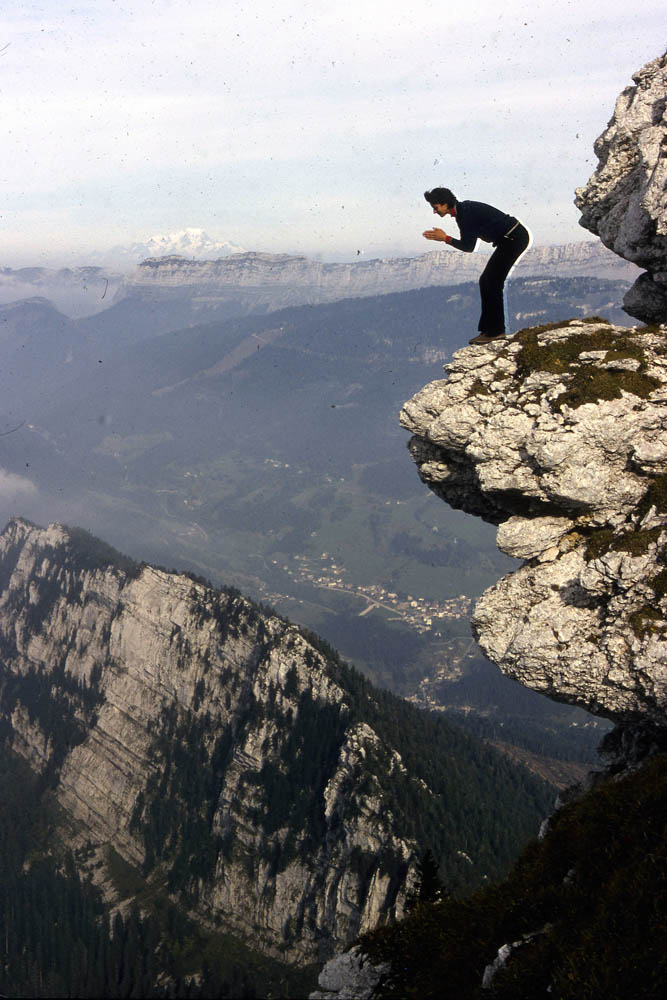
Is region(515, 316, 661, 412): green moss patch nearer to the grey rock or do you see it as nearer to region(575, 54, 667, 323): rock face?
region(575, 54, 667, 323): rock face

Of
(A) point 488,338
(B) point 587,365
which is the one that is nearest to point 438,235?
(A) point 488,338

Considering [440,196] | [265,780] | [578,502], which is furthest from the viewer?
[265,780]

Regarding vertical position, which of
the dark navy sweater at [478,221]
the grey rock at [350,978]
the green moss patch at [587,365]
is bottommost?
the grey rock at [350,978]

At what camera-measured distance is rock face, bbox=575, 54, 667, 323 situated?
931 inches

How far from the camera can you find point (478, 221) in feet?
81.1

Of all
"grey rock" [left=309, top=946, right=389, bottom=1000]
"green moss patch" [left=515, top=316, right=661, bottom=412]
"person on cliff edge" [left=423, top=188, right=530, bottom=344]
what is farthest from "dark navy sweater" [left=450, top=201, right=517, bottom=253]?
"grey rock" [left=309, top=946, right=389, bottom=1000]

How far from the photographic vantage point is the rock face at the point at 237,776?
397 ft

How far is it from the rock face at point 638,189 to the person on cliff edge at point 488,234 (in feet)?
12.7

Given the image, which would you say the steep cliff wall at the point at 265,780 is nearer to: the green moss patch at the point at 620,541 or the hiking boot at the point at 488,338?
the green moss patch at the point at 620,541

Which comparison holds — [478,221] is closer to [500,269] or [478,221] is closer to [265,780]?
[500,269]

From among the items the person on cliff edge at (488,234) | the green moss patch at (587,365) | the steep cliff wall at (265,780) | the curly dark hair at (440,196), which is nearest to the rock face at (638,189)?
the green moss patch at (587,365)

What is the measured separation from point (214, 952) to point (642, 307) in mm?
139525

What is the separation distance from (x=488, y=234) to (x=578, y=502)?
10.6 metres

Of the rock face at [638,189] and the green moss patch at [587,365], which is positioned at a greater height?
the rock face at [638,189]
